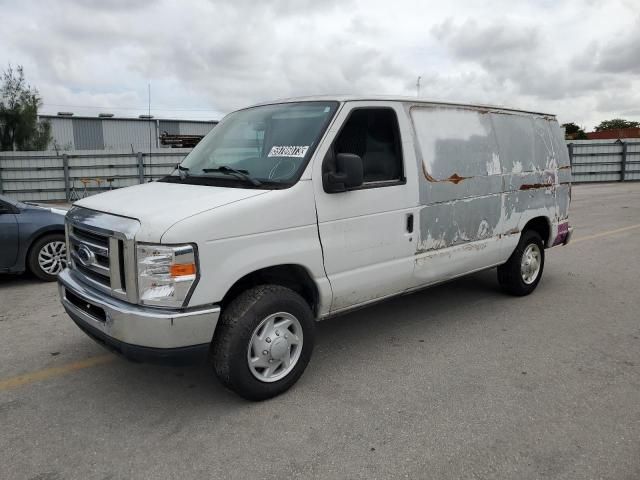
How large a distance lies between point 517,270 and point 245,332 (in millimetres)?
3451

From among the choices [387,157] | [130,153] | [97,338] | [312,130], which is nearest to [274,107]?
[312,130]

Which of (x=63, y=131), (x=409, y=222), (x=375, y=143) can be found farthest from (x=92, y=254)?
(x=63, y=131)

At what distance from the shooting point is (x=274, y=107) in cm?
422

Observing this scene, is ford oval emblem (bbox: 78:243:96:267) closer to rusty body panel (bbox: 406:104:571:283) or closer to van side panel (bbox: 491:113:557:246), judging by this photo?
rusty body panel (bbox: 406:104:571:283)

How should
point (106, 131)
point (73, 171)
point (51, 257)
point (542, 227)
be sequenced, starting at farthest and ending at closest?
point (106, 131)
point (73, 171)
point (51, 257)
point (542, 227)

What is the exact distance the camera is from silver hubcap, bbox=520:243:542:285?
566cm

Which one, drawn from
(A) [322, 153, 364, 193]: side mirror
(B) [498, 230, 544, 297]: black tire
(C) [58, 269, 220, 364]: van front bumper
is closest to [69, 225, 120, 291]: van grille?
(C) [58, 269, 220, 364]: van front bumper

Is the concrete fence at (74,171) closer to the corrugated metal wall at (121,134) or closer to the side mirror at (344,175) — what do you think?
the side mirror at (344,175)

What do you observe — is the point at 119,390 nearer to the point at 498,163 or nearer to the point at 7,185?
the point at 498,163

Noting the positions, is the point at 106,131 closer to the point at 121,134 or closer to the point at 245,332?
the point at 121,134

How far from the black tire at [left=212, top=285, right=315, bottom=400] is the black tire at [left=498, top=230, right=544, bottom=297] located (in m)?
2.98

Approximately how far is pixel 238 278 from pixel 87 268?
109cm

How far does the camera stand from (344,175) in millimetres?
3541

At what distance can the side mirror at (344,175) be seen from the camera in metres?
3.50
